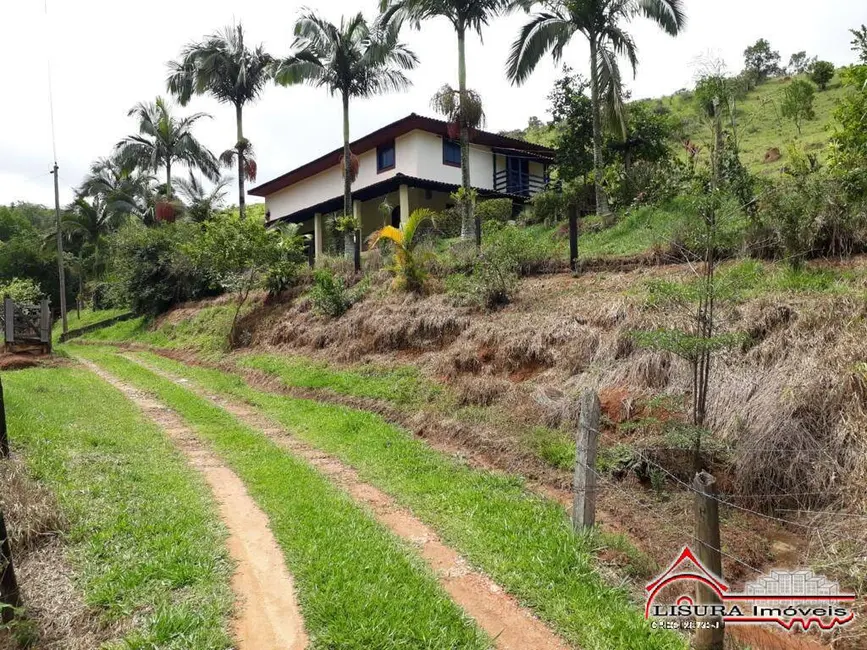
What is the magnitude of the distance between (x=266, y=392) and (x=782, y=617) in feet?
33.5

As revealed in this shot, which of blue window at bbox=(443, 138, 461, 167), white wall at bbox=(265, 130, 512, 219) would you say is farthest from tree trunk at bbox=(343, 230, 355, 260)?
blue window at bbox=(443, 138, 461, 167)

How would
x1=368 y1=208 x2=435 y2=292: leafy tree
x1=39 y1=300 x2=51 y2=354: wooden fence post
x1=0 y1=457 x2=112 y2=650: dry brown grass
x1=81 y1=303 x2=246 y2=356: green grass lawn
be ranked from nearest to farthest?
x1=0 y1=457 x2=112 y2=650: dry brown grass
x1=368 y1=208 x2=435 y2=292: leafy tree
x1=39 y1=300 x2=51 y2=354: wooden fence post
x1=81 y1=303 x2=246 y2=356: green grass lawn

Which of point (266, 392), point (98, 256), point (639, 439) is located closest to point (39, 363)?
point (266, 392)

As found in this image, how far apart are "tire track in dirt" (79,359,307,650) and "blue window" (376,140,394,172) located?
66.5ft

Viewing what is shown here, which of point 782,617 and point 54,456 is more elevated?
point 54,456

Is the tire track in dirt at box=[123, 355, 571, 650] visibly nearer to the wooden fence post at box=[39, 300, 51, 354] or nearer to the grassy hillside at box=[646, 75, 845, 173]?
the wooden fence post at box=[39, 300, 51, 354]

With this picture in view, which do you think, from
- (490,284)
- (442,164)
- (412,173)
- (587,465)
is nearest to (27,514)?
(587,465)

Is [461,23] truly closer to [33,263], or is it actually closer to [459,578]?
[459,578]

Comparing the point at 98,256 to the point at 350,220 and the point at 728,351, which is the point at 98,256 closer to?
the point at 350,220

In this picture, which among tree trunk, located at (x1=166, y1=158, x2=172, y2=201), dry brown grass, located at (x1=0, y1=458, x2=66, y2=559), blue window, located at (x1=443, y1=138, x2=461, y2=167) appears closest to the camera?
dry brown grass, located at (x1=0, y1=458, x2=66, y2=559)

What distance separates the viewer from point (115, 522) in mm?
4703

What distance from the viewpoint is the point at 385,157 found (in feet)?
83.0

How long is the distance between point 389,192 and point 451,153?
3.46 m

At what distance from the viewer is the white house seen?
77.5 ft
